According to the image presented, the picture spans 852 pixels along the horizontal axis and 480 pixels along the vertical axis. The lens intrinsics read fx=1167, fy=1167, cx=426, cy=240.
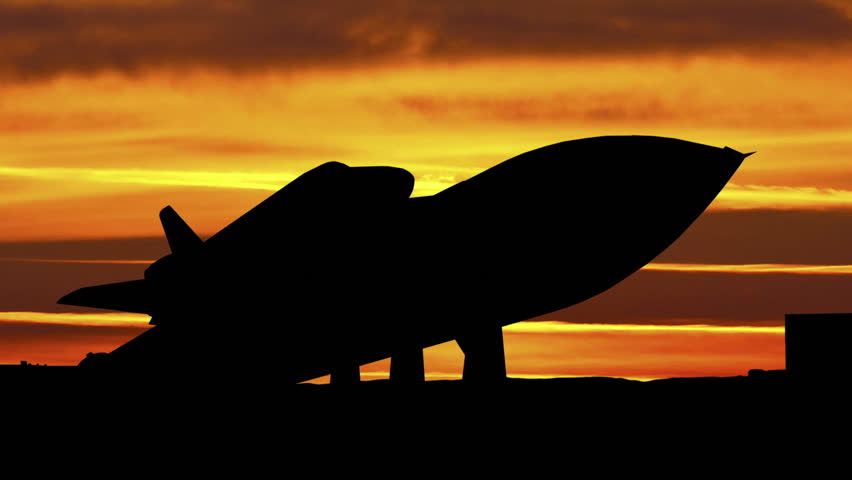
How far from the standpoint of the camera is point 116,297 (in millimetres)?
29734

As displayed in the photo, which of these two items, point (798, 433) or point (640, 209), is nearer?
point (798, 433)

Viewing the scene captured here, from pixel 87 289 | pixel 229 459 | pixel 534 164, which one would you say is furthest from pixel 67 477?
pixel 534 164

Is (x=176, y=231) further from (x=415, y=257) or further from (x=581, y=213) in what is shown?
(x=581, y=213)

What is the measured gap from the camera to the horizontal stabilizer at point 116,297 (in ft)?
97.6

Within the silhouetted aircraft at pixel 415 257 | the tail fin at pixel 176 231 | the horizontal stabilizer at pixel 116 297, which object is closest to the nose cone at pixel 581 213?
the silhouetted aircraft at pixel 415 257

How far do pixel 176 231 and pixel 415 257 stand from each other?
8186 mm

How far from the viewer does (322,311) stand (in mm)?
30234

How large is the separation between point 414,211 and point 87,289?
8633mm

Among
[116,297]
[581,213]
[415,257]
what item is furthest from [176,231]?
[581,213]

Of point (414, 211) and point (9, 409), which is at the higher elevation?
point (414, 211)

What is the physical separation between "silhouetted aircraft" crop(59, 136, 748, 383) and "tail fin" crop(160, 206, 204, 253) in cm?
284

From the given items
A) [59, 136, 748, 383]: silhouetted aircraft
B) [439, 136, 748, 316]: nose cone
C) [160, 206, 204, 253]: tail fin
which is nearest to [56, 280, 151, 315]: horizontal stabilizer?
[59, 136, 748, 383]: silhouetted aircraft

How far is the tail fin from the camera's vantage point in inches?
1314

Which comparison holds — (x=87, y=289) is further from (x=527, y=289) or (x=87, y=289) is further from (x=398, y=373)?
(x=527, y=289)
